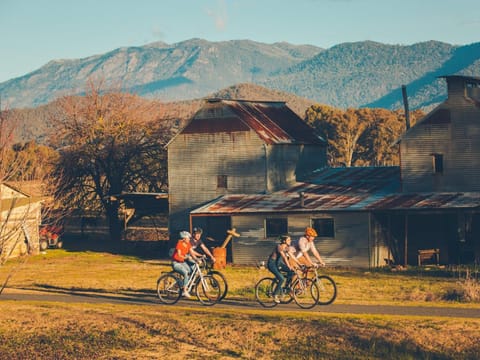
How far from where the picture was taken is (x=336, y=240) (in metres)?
40.6

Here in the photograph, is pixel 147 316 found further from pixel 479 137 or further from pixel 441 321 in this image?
pixel 479 137

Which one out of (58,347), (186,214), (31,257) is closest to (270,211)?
(186,214)

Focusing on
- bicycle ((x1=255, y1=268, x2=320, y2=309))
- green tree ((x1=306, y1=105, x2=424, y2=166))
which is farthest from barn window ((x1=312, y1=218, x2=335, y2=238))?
green tree ((x1=306, y1=105, x2=424, y2=166))

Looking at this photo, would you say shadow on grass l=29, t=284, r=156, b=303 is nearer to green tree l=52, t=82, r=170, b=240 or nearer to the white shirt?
the white shirt

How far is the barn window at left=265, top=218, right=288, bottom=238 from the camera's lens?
4203cm

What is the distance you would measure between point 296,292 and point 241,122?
25956mm

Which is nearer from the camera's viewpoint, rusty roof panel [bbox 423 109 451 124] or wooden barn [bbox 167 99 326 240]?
rusty roof panel [bbox 423 109 451 124]

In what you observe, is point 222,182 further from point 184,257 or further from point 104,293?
point 184,257

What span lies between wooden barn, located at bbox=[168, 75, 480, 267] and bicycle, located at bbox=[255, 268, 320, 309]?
1636 cm

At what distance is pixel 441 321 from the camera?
64.0ft

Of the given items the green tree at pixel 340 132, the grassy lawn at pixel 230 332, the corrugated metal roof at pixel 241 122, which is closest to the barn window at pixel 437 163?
the corrugated metal roof at pixel 241 122

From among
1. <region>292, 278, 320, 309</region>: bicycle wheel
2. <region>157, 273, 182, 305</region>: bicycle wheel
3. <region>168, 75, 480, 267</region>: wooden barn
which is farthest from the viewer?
<region>168, 75, 480, 267</region>: wooden barn

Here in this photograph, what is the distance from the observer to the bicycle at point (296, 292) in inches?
886

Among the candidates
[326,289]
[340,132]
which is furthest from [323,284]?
[340,132]
